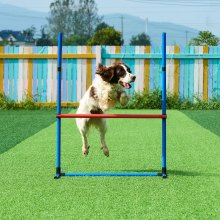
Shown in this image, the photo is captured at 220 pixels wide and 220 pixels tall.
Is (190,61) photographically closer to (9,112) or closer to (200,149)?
(9,112)

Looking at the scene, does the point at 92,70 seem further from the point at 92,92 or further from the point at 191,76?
the point at 92,92

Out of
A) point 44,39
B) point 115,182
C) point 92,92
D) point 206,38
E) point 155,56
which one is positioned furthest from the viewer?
point 44,39

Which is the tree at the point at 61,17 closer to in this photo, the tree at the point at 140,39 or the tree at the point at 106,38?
the tree at the point at 140,39

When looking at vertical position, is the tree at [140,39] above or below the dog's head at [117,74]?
above

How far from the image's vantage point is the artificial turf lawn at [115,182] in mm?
5578

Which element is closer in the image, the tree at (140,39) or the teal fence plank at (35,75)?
the teal fence plank at (35,75)

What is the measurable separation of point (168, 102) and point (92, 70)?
2.25 m

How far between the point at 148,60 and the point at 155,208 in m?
13.4

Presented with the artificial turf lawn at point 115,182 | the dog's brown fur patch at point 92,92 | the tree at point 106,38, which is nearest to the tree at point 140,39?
the tree at point 106,38

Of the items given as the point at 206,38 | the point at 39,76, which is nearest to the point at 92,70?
the point at 39,76

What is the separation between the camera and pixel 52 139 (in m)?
11.3

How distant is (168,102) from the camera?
18875mm

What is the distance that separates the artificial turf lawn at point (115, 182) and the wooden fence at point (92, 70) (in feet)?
24.3

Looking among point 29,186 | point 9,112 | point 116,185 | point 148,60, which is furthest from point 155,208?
point 148,60
